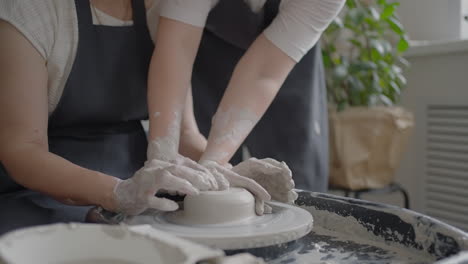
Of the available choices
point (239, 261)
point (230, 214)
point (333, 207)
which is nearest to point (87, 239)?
point (239, 261)

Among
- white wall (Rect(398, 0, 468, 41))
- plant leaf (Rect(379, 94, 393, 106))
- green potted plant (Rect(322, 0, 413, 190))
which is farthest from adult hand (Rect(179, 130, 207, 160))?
white wall (Rect(398, 0, 468, 41))

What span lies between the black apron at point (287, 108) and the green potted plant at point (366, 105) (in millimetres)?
794

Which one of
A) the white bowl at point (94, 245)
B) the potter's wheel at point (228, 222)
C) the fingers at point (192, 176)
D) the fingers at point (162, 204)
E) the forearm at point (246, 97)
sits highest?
the forearm at point (246, 97)

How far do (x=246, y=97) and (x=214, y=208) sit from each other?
1.35 feet

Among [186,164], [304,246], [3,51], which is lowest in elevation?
[304,246]

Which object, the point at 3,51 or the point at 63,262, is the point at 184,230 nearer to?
the point at 63,262

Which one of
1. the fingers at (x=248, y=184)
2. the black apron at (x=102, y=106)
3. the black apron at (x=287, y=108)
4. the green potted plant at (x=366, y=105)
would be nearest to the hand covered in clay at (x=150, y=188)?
the fingers at (x=248, y=184)

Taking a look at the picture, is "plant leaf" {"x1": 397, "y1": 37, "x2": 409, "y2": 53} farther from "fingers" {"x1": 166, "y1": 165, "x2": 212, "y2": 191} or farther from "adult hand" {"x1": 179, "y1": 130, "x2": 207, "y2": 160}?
"fingers" {"x1": 166, "y1": 165, "x2": 212, "y2": 191}

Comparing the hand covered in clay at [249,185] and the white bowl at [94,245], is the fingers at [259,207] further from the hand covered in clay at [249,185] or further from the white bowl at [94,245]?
the white bowl at [94,245]

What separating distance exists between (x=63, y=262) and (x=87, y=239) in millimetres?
33

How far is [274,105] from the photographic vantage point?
1.56 meters

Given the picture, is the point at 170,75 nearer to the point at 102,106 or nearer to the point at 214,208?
the point at 102,106

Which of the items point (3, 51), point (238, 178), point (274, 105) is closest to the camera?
point (238, 178)

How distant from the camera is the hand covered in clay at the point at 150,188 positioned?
0.79 metres
